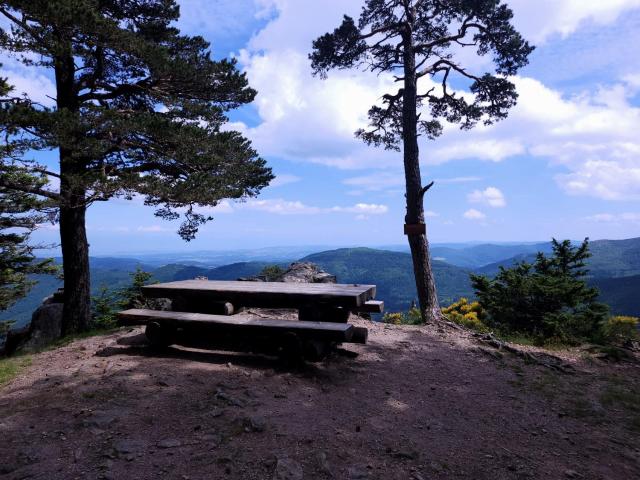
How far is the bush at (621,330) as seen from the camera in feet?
28.8

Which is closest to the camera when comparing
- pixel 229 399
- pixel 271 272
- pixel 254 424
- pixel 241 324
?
pixel 254 424

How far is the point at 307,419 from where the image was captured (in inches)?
164

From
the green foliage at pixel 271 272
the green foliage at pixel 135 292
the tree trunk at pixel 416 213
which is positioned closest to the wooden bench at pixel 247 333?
the green foliage at pixel 135 292

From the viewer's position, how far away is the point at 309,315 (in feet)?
21.0

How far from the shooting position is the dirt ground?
3363 mm

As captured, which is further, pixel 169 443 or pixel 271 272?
pixel 271 272

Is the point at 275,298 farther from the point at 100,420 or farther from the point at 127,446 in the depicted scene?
the point at 127,446

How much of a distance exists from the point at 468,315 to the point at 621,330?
3.53m

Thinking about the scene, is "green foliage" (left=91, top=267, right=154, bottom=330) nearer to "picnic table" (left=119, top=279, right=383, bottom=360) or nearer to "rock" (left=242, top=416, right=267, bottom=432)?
"picnic table" (left=119, top=279, right=383, bottom=360)

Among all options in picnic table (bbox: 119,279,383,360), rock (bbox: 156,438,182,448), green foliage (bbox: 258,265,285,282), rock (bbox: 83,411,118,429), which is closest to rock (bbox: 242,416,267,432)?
rock (bbox: 156,438,182,448)

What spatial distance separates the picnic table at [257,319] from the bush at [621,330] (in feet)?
20.6

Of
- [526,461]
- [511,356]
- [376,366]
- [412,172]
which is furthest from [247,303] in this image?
[412,172]

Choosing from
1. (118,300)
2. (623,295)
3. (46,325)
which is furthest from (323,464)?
(623,295)

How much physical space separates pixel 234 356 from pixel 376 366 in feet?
7.91
